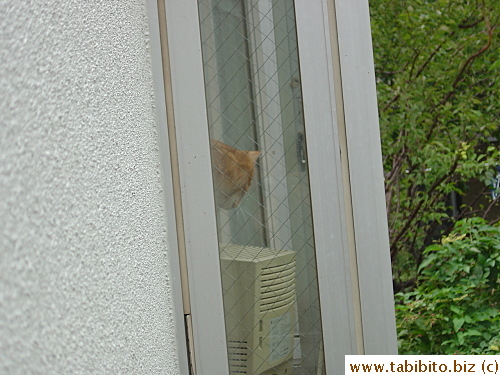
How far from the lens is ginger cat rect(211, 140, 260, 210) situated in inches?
58.2

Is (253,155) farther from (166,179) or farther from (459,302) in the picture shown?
(459,302)

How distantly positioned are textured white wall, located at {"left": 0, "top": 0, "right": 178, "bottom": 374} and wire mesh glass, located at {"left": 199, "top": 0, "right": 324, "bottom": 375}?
23 centimetres

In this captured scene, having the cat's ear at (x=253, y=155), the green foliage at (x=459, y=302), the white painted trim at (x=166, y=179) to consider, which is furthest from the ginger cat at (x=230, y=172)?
the green foliage at (x=459, y=302)

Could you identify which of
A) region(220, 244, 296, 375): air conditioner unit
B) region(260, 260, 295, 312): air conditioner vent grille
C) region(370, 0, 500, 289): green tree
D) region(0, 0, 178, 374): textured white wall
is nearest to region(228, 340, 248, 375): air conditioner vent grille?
region(220, 244, 296, 375): air conditioner unit

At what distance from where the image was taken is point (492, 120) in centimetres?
450

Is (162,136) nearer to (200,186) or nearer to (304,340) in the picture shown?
(200,186)

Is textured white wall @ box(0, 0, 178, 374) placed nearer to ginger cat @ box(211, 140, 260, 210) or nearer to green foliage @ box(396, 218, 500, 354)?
ginger cat @ box(211, 140, 260, 210)

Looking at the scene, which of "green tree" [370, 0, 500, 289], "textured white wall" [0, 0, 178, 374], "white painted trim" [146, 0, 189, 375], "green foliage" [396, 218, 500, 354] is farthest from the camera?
"green tree" [370, 0, 500, 289]

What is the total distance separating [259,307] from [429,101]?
329 cm

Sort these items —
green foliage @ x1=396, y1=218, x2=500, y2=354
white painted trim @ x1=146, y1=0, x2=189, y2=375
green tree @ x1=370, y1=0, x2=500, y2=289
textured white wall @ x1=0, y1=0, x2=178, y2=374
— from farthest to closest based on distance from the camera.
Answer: green tree @ x1=370, y1=0, x2=500, y2=289 < green foliage @ x1=396, y1=218, x2=500, y2=354 < white painted trim @ x1=146, y1=0, x2=189, y2=375 < textured white wall @ x1=0, y1=0, x2=178, y2=374

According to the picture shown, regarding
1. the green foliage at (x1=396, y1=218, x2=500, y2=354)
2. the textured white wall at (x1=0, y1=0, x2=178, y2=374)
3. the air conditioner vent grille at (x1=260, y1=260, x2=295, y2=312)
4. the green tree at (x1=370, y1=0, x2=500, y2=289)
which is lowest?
the green foliage at (x1=396, y1=218, x2=500, y2=354)

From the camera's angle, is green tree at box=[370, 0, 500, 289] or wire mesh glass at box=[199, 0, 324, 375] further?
green tree at box=[370, 0, 500, 289]

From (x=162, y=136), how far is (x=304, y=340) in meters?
0.65

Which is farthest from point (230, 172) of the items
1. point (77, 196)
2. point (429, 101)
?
point (429, 101)
